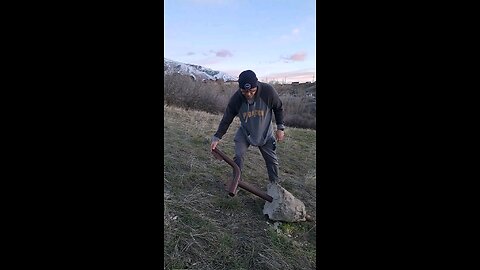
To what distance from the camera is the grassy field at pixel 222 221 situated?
2.61 metres

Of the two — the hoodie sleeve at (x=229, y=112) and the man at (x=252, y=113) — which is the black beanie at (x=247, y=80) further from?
the hoodie sleeve at (x=229, y=112)

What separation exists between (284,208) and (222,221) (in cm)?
69

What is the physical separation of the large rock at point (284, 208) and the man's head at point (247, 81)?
122 centimetres

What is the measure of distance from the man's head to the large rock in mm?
1221

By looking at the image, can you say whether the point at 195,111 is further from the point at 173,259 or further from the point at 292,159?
the point at 173,259

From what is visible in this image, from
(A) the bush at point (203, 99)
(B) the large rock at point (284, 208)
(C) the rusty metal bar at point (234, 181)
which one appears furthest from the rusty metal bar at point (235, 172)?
(A) the bush at point (203, 99)

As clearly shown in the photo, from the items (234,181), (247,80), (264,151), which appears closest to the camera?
(247,80)

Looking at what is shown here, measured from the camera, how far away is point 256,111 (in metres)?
3.14

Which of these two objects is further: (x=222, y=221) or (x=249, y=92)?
(x=222, y=221)

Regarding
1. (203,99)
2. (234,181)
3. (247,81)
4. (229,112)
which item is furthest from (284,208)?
(203,99)

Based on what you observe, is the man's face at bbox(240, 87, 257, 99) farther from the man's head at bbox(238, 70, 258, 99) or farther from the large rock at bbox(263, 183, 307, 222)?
the large rock at bbox(263, 183, 307, 222)

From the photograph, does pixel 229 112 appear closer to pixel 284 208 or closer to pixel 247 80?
pixel 247 80

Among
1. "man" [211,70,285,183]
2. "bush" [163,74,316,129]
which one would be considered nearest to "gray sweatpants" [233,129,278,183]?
"man" [211,70,285,183]

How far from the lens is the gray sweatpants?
3357mm
